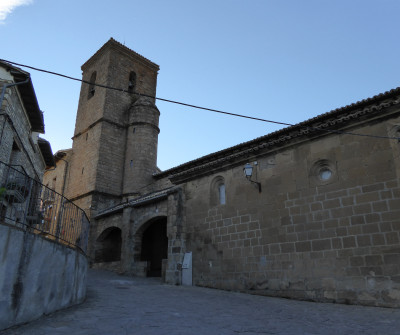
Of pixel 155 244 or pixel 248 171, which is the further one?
pixel 155 244

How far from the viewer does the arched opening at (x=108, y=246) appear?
2075cm

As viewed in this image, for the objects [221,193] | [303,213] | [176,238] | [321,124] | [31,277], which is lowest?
[31,277]

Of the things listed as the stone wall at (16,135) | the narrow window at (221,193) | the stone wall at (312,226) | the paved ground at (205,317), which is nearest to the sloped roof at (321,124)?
the stone wall at (312,226)

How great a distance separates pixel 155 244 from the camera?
62.1 feet

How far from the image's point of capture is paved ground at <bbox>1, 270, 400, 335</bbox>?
5105 mm

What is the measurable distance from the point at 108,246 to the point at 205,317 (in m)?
16.1

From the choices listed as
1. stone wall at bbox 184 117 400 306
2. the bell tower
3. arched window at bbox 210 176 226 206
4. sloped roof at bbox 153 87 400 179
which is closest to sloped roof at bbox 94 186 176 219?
arched window at bbox 210 176 226 206

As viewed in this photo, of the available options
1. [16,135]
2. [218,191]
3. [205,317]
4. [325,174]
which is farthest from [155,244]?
[205,317]

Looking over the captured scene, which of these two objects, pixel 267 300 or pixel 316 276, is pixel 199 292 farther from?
pixel 316 276

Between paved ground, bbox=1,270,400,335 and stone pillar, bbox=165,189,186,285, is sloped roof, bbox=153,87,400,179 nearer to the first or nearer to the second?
stone pillar, bbox=165,189,186,285

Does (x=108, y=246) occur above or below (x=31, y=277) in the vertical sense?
above

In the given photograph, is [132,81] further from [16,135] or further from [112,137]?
[16,135]

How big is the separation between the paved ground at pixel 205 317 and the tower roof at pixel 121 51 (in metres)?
23.0

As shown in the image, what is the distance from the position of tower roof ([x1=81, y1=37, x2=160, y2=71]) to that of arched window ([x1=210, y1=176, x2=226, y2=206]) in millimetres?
19709
